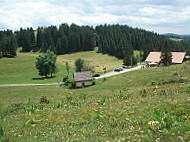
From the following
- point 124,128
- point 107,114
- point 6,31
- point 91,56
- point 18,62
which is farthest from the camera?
point 6,31

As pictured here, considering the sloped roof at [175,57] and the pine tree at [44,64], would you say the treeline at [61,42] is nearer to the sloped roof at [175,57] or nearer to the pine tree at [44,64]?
the sloped roof at [175,57]

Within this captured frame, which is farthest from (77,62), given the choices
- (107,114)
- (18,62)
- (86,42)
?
(86,42)

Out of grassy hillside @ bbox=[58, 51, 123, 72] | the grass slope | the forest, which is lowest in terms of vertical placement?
the grass slope

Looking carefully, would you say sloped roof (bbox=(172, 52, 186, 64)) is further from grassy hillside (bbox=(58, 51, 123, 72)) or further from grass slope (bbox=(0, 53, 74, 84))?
grass slope (bbox=(0, 53, 74, 84))

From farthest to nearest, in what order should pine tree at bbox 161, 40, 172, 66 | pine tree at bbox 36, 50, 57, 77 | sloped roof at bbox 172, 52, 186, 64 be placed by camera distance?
sloped roof at bbox 172, 52, 186, 64, pine tree at bbox 36, 50, 57, 77, pine tree at bbox 161, 40, 172, 66

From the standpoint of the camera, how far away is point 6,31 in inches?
6452

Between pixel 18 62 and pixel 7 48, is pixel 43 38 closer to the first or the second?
pixel 7 48

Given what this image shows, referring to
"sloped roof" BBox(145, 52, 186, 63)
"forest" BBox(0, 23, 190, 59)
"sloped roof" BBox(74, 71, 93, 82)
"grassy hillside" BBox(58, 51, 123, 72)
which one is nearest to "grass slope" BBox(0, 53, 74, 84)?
"grassy hillside" BBox(58, 51, 123, 72)

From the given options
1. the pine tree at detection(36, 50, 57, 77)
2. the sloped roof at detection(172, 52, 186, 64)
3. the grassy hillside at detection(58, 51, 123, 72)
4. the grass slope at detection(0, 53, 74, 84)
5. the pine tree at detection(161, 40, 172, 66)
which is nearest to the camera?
the pine tree at detection(161, 40, 172, 66)

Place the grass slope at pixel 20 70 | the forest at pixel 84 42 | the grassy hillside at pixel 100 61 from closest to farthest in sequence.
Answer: the grass slope at pixel 20 70 < the grassy hillside at pixel 100 61 < the forest at pixel 84 42

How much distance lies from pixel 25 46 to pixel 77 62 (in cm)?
10406

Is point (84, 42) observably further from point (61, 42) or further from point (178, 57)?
point (178, 57)

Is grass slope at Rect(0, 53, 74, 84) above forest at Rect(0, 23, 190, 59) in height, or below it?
below

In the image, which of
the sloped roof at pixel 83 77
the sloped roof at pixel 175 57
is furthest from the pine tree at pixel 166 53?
the sloped roof at pixel 83 77
